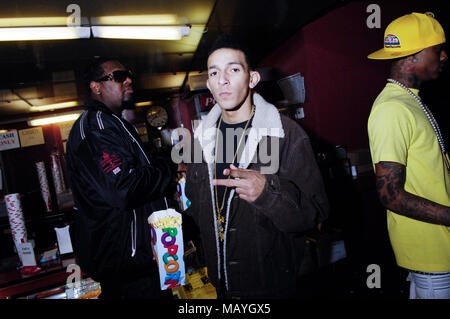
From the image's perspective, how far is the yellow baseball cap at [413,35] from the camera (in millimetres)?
1559

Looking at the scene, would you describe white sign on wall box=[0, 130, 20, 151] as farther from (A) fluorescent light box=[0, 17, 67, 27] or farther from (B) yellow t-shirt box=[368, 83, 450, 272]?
(B) yellow t-shirt box=[368, 83, 450, 272]

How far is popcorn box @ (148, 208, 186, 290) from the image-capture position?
1.48m

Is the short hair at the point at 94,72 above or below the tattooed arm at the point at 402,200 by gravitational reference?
above

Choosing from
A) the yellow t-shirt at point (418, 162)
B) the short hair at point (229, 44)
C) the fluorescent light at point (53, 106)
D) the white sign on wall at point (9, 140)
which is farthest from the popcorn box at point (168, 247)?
the white sign on wall at point (9, 140)

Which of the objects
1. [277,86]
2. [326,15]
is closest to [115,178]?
[277,86]

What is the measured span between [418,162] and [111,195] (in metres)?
2.03

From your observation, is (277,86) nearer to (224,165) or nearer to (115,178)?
(224,165)

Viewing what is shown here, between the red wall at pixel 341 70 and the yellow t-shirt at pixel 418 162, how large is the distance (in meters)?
2.81

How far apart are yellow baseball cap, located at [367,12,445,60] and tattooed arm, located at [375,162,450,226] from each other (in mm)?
813

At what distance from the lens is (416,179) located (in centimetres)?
144

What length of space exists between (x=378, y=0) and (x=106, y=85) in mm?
4980

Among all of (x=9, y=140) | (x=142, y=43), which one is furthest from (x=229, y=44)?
(x=9, y=140)

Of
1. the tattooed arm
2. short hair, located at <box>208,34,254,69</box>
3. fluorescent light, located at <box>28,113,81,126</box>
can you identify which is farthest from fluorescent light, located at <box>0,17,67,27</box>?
fluorescent light, located at <box>28,113,81,126</box>

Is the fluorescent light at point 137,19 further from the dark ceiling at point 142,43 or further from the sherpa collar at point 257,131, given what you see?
the sherpa collar at point 257,131
